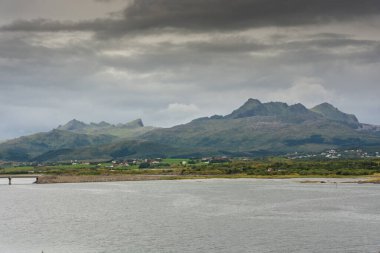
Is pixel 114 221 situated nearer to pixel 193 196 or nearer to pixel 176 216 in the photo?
pixel 176 216

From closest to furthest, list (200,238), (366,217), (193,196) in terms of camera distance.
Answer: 1. (200,238)
2. (366,217)
3. (193,196)

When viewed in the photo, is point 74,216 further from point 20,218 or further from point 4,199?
point 4,199

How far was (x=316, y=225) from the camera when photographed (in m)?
90.3

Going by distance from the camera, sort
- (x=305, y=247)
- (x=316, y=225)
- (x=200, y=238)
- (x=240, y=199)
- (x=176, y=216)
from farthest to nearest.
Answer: (x=240, y=199)
(x=176, y=216)
(x=316, y=225)
(x=200, y=238)
(x=305, y=247)

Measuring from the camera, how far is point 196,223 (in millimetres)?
95500

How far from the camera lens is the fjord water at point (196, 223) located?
73.8 meters

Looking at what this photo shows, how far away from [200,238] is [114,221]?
27233mm

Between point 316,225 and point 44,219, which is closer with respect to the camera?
point 316,225

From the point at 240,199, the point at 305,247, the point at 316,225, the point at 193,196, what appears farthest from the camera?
the point at 193,196

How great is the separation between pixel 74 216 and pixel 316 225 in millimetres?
49845

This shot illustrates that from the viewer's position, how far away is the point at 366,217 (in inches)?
3885

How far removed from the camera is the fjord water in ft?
242

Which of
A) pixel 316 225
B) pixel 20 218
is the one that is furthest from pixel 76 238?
pixel 316 225

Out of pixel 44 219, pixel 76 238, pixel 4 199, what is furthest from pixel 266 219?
pixel 4 199
